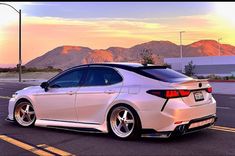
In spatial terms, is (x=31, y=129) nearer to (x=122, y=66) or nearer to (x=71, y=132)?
(x=71, y=132)

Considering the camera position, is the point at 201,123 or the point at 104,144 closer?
the point at 104,144

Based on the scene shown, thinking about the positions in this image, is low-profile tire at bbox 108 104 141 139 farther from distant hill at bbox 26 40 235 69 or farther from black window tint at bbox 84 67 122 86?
distant hill at bbox 26 40 235 69

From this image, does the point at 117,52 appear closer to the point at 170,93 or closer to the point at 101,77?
the point at 101,77

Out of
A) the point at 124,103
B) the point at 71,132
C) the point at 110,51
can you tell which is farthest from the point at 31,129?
the point at 110,51

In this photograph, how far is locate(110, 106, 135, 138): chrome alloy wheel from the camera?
25.8 ft

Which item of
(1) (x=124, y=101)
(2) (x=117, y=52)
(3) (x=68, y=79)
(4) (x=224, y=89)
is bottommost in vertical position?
(4) (x=224, y=89)

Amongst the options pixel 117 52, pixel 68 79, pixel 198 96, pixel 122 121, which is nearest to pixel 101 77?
pixel 68 79

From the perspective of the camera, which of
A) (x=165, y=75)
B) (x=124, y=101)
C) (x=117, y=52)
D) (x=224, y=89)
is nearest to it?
(x=124, y=101)

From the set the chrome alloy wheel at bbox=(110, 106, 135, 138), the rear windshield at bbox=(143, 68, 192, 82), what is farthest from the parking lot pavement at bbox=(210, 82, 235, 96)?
the chrome alloy wheel at bbox=(110, 106, 135, 138)

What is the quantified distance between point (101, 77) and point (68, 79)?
34.7 inches

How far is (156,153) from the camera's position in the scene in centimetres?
679

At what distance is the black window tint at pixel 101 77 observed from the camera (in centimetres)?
832

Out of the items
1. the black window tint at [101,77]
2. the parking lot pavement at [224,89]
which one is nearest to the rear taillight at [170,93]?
the black window tint at [101,77]

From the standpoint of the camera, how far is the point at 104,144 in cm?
755
